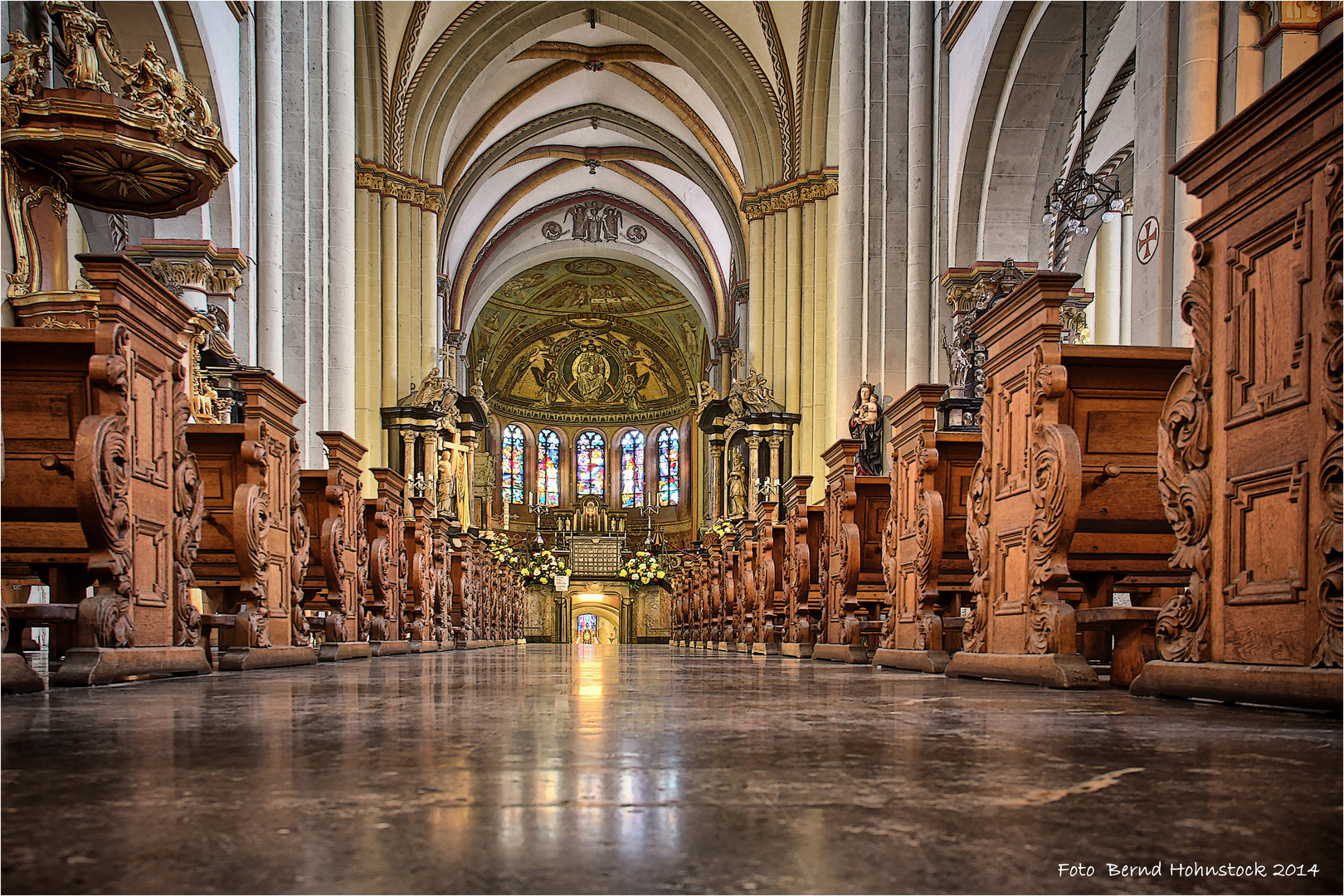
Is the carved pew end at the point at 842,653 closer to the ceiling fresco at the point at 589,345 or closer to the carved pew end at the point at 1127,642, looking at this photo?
the carved pew end at the point at 1127,642

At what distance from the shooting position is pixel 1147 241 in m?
7.29

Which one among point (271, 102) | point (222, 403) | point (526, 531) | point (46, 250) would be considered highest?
point (271, 102)

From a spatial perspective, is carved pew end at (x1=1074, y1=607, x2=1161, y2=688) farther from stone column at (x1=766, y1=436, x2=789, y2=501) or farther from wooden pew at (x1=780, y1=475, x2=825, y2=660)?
stone column at (x1=766, y1=436, x2=789, y2=501)

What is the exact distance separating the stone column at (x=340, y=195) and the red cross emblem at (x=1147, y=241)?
8050 millimetres

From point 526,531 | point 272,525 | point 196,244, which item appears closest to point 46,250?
point 272,525

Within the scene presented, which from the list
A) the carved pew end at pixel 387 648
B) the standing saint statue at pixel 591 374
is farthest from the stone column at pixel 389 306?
the standing saint statue at pixel 591 374

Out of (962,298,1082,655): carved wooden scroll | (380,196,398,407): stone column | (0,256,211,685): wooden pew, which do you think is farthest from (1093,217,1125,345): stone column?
(0,256,211,685): wooden pew

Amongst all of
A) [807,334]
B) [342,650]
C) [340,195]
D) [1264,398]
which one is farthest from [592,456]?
[1264,398]

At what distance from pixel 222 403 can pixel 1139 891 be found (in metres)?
9.38

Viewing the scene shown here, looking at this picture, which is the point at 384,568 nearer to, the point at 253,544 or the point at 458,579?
the point at 253,544

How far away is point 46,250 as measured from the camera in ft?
22.0

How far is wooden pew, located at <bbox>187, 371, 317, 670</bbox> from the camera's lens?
223 inches

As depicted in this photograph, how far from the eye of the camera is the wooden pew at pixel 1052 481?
165 inches

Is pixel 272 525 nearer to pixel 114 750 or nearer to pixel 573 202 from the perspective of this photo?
pixel 114 750
